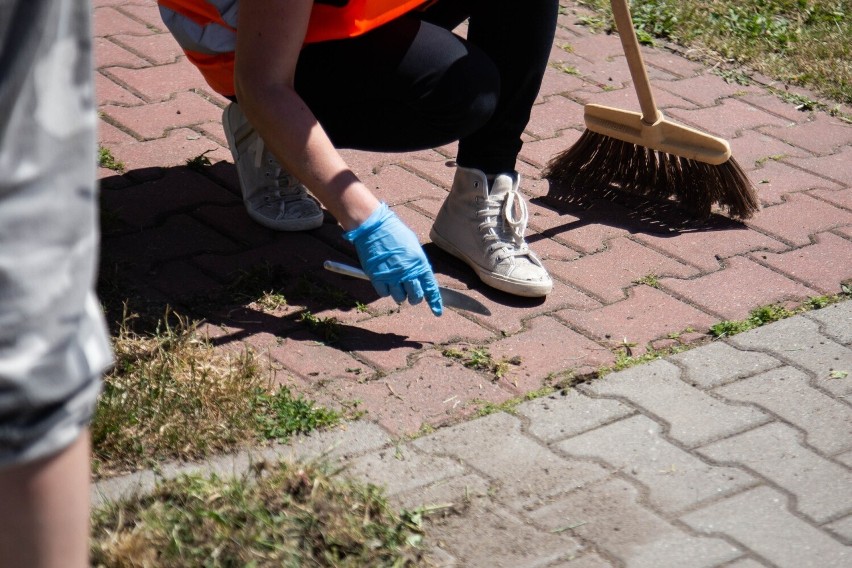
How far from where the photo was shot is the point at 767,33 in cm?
476

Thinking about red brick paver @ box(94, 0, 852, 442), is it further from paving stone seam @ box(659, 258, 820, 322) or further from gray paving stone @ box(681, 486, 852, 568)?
gray paving stone @ box(681, 486, 852, 568)

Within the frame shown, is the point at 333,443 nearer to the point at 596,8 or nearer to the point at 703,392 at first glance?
the point at 703,392

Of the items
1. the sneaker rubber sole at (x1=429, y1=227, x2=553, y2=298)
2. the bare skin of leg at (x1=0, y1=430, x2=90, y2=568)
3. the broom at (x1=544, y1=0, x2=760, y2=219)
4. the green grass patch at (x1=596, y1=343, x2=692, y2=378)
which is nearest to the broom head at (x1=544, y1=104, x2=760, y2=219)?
the broom at (x1=544, y1=0, x2=760, y2=219)

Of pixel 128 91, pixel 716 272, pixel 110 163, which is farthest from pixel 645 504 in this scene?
pixel 128 91

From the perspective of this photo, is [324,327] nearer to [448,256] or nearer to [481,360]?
[481,360]

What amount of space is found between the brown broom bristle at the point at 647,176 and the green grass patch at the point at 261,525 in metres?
1.62

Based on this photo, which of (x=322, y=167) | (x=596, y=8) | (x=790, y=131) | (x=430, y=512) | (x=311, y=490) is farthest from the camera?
(x=596, y=8)

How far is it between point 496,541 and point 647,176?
5.56 feet

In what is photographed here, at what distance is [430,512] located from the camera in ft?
6.52

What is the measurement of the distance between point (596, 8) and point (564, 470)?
3.06m

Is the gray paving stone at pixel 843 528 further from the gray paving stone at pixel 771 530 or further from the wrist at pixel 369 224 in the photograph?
the wrist at pixel 369 224

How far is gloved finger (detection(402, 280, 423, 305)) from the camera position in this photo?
2.46 metres

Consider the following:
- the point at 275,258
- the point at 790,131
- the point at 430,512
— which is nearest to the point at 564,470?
the point at 430,512

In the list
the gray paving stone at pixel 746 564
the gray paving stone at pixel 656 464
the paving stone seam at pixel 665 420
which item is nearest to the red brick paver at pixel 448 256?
the paving stone seam at pixel 665 420
